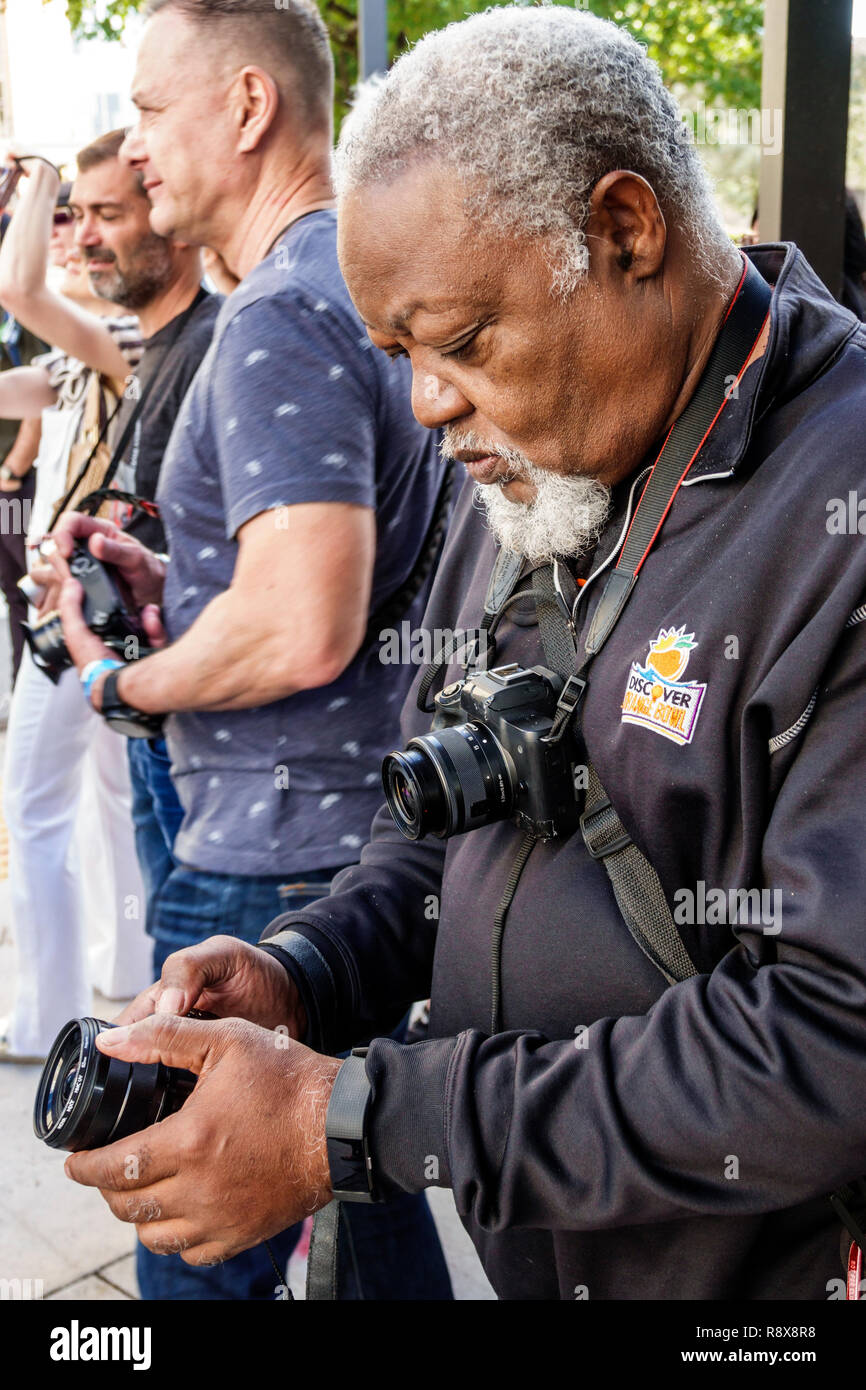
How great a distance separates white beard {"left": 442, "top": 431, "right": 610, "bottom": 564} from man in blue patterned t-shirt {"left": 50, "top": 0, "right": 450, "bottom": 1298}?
66 cm

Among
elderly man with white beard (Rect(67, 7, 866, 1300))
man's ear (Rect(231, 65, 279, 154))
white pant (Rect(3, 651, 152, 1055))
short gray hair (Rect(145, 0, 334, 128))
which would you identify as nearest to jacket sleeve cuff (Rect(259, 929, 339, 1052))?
elderly man with white beard (Rect(67, 7, 866, 1300))

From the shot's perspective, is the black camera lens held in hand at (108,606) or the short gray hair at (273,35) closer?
the short gray hair at (273,35)

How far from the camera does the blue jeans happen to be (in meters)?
2.29

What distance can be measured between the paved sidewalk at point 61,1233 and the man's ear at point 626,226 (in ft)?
8.56

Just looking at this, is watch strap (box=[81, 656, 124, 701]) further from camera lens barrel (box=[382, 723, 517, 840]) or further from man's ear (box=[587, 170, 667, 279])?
man's ear (box=[587, 170, 667, 279])

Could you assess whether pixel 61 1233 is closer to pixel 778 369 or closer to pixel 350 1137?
pixel 350 1137

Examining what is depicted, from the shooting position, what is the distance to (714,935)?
1354 mm

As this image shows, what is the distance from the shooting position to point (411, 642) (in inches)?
95.3

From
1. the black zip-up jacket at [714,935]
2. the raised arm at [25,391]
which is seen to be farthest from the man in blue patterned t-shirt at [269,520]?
the raised arm at [25,391]

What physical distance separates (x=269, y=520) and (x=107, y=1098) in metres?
1.05

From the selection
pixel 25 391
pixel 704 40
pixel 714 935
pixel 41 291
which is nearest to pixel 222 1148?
pixel 714 935

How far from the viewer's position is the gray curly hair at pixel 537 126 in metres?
1.32

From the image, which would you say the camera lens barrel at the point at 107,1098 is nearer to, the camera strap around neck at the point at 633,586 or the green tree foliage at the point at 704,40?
the camera strap around neck at the point at 633,586

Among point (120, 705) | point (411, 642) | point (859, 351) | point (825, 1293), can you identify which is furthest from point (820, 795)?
point (120, 705)
